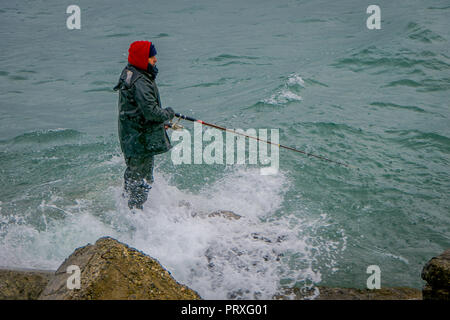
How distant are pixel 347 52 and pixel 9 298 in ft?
44.1

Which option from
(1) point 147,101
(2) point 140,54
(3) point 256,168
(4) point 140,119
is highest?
(2) point 140,54

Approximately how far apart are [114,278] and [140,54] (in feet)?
9.13

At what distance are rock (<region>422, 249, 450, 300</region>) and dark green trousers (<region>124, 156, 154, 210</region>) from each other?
3584 millimetres

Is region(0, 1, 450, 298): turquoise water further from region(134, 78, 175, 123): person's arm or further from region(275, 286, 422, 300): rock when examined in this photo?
region(134, 78, 175, 123): person's arm

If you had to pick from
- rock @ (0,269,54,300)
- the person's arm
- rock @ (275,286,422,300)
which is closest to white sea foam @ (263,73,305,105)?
the person's arm

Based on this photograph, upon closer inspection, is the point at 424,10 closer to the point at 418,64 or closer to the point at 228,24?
the point at 418,64

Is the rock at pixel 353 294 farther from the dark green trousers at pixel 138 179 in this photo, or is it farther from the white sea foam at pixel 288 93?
the white sea foam at pixel 288 93

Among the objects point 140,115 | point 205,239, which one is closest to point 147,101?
point 140,115

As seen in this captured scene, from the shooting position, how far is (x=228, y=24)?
21266 mm

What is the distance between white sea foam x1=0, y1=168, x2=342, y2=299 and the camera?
4824 millimetres

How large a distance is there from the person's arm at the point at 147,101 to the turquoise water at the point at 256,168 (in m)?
1.51

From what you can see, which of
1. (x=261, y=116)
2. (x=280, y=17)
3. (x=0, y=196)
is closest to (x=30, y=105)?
(x=0, y=196)

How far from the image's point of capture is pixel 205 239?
18.0 feet

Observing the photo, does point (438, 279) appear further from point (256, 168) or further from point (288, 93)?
point (288, 93)
